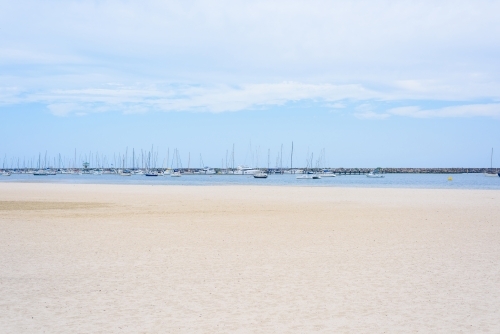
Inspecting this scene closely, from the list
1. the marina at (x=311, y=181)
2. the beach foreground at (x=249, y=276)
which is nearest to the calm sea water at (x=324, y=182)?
the marina at (x=311, y=181)

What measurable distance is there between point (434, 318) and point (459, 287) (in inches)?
84.4

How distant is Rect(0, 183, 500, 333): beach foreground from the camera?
7.54 meters

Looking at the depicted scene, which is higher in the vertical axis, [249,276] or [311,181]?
[311,181]

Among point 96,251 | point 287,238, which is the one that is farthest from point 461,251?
point 96,251

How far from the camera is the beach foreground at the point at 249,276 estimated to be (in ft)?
24.7

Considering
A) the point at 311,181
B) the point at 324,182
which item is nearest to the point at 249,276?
the point at 324,182

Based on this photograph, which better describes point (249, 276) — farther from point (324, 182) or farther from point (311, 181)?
point (311, 181)

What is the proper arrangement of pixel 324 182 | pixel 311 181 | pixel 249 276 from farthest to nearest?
pixel 311 181 → pixel 324 182 → pixel 249 276

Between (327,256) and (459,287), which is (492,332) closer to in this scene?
(459,287)

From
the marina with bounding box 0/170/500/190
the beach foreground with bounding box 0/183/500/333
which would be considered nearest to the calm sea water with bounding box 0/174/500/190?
the marina with bounding box 0/170/500/190

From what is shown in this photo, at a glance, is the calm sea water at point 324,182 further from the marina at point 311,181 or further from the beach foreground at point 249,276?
the beach foreground at point 249,276

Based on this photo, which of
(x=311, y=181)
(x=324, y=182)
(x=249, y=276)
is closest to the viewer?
(x=249, y=276)

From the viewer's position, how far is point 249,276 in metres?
10.5

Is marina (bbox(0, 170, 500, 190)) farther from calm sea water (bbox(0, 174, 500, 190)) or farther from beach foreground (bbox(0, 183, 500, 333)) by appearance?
beach foreground (bbox(0, 183, 500, 333))
